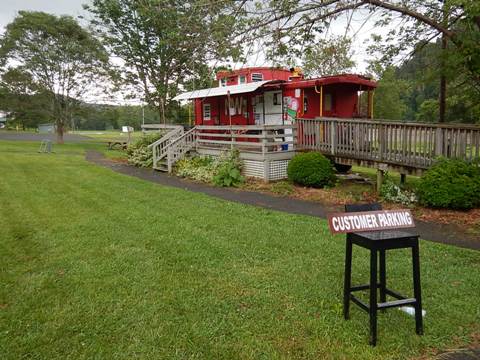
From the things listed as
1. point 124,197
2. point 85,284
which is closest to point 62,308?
point 85,284

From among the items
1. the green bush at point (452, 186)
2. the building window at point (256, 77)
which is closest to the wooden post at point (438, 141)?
the green bush at point (452, 186)

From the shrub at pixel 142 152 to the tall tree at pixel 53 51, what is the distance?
1185 centimetres

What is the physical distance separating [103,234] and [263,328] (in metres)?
3.45

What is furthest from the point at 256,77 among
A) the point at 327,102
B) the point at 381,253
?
the point at 381,253

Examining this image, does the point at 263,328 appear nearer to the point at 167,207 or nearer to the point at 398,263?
the point at 398,263

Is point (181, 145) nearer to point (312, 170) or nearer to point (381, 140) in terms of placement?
point (312, 170)

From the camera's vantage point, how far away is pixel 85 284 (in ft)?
13.1

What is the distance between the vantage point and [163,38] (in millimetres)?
14281

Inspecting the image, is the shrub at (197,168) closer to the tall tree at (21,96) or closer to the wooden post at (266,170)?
the wooden post at (266,170)

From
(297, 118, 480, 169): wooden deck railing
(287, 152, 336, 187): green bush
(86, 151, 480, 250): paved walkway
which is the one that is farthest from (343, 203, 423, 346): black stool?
(287, 152, 336, 187): green bush

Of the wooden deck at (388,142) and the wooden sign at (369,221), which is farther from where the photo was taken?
the wooden deck at (388,142)

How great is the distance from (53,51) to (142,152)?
50.8ft

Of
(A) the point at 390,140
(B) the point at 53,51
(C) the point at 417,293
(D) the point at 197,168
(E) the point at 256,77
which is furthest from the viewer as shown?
(B) the point at 53,51

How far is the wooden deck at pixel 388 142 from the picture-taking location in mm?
7844
